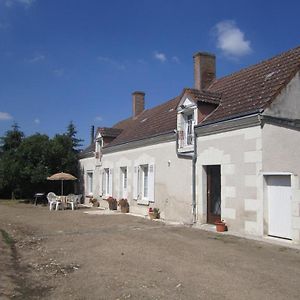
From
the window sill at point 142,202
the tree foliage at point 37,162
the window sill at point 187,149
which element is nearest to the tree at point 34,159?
the tree foliage at point 37,162

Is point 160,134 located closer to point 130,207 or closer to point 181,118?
point 181,118

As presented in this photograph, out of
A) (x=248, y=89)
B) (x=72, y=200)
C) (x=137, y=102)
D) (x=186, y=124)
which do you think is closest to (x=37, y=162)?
(x=72, y=200)

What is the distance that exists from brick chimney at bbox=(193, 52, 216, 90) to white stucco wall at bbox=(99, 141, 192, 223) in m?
3.79

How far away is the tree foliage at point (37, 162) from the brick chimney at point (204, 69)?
1243 cm

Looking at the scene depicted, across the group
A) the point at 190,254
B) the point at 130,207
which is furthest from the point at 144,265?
the point at 130,207

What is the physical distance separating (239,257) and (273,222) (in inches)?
125

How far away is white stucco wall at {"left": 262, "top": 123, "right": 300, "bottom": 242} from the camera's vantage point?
11.0 m

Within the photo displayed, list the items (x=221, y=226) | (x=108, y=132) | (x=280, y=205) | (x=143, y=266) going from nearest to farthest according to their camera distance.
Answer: (x=143, y=266) < (x=280, y=205) < (x=221, y=226) < (x=108, y=132)

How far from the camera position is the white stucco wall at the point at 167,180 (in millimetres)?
15938

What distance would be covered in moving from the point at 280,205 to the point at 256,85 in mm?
4845

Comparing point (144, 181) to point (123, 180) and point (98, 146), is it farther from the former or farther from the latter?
point (98, 146)

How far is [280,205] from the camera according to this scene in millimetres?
11570

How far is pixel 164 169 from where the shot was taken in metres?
17.8

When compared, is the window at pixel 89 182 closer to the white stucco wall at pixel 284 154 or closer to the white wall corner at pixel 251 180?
the white wall corner at pixel 251 180
